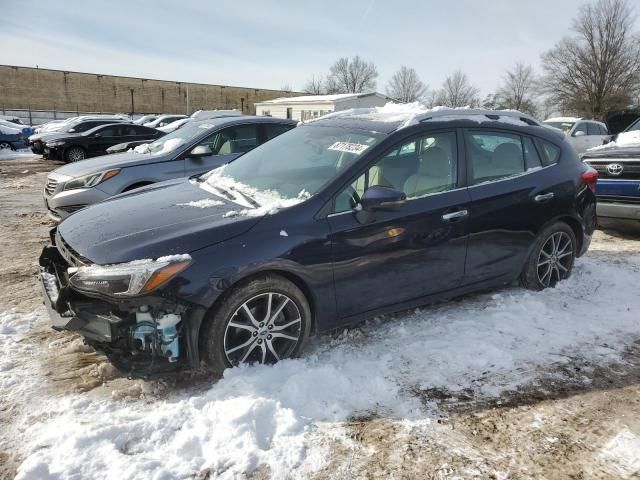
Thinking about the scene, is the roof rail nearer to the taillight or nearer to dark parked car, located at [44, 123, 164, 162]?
the taillight

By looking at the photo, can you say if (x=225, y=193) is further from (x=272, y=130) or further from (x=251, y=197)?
(x=272, y=130)

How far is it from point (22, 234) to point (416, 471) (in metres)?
6.71

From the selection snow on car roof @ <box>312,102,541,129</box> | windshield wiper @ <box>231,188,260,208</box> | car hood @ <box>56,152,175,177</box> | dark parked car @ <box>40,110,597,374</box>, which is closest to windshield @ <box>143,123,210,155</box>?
car hood @ <box>56,152,175,177</box>

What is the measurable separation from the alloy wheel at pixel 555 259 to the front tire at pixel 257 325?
2575 mm

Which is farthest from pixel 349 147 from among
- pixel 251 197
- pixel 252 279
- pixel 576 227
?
pixel 576 227

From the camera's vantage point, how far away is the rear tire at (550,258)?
15.1 ft

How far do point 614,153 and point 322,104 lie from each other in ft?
108

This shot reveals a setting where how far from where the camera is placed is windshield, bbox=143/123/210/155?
7109 millimetres

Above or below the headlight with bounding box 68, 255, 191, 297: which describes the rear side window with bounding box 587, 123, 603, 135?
above

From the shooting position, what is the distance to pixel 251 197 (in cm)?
366

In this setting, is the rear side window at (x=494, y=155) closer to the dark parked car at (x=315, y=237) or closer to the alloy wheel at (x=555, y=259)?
the dark parked car at (x=315, y=237)

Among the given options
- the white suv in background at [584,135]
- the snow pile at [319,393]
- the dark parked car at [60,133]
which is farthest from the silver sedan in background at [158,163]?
the dark parked car at [60,133]

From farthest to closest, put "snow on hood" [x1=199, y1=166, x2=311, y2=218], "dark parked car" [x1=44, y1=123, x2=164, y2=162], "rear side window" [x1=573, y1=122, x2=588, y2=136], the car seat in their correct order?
"dark parked car" [x1=44, y1=123, x2=164, y2=162], "rear side window" [x1=573, y1=122, x2=588, y2=136], the car seat, "snow on hood" [x1=199, y1=166, x2=311, y2=218]

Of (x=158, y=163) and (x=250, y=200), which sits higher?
(x=158, y=163)
